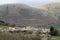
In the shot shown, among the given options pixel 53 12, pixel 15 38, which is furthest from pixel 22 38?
pixel 53 12

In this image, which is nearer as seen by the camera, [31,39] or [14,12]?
[31,39]

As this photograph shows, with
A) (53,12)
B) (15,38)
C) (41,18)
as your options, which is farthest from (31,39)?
(53,12)

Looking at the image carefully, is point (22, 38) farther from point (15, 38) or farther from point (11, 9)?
point (11, 9)

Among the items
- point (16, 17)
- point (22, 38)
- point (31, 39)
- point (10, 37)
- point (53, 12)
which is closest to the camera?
point (10, 37)

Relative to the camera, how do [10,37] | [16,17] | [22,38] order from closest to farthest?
[10,37] → [22,38] → [16,17]

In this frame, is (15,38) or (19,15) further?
(19,15)

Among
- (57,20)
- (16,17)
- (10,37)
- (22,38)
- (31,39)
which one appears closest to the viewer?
(10,37)

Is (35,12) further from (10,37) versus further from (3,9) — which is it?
(10,37)

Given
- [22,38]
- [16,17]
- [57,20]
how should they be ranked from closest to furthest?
[22,38]
[57,20]
[16,17]

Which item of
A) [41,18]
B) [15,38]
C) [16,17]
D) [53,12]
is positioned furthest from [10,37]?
[53,12]
